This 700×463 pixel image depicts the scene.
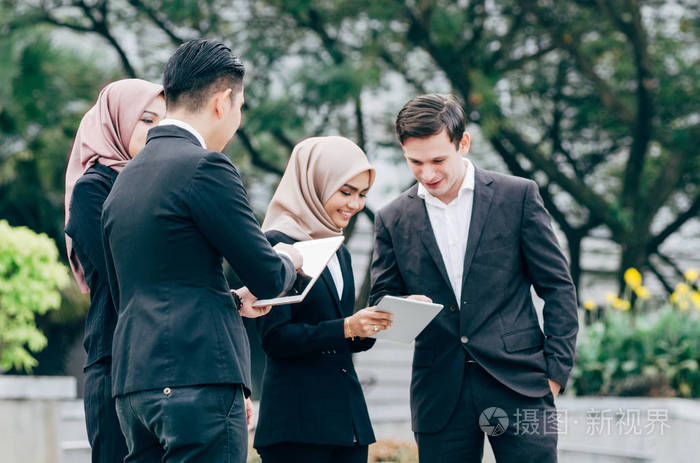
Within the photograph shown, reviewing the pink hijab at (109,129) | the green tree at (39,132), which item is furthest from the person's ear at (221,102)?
the green tree at (39,132)

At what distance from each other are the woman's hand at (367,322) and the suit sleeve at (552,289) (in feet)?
2.21

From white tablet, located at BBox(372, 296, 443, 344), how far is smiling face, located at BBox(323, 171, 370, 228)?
54 centimetres

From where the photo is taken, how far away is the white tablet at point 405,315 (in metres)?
2.97

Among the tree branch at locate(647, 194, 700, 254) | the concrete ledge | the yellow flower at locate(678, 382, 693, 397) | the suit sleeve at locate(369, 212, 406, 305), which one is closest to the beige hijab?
the suit sleeve at locate(369, 212, 406, 305)

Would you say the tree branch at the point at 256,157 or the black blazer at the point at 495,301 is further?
the tree branch at the point at 256,157

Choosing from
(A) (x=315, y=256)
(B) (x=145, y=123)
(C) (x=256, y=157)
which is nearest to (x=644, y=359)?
(A) (x=315, y=256)

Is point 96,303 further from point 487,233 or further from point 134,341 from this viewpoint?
point 487,233

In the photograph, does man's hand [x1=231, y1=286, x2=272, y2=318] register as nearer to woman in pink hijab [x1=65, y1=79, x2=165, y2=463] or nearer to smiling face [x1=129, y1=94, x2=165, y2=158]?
woman in pink hijab [x1=65, y1=79, x2=165, y2=463]

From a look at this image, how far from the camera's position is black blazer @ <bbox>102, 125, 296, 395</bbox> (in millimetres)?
2402

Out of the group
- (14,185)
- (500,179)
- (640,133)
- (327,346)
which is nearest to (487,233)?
(500,179)

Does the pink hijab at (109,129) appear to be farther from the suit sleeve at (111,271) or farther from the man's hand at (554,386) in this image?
the man's hand at (554,386)

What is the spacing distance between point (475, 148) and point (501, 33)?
1891mm

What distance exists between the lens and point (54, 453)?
17.8 ft

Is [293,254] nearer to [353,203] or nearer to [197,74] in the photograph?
[197,74]
